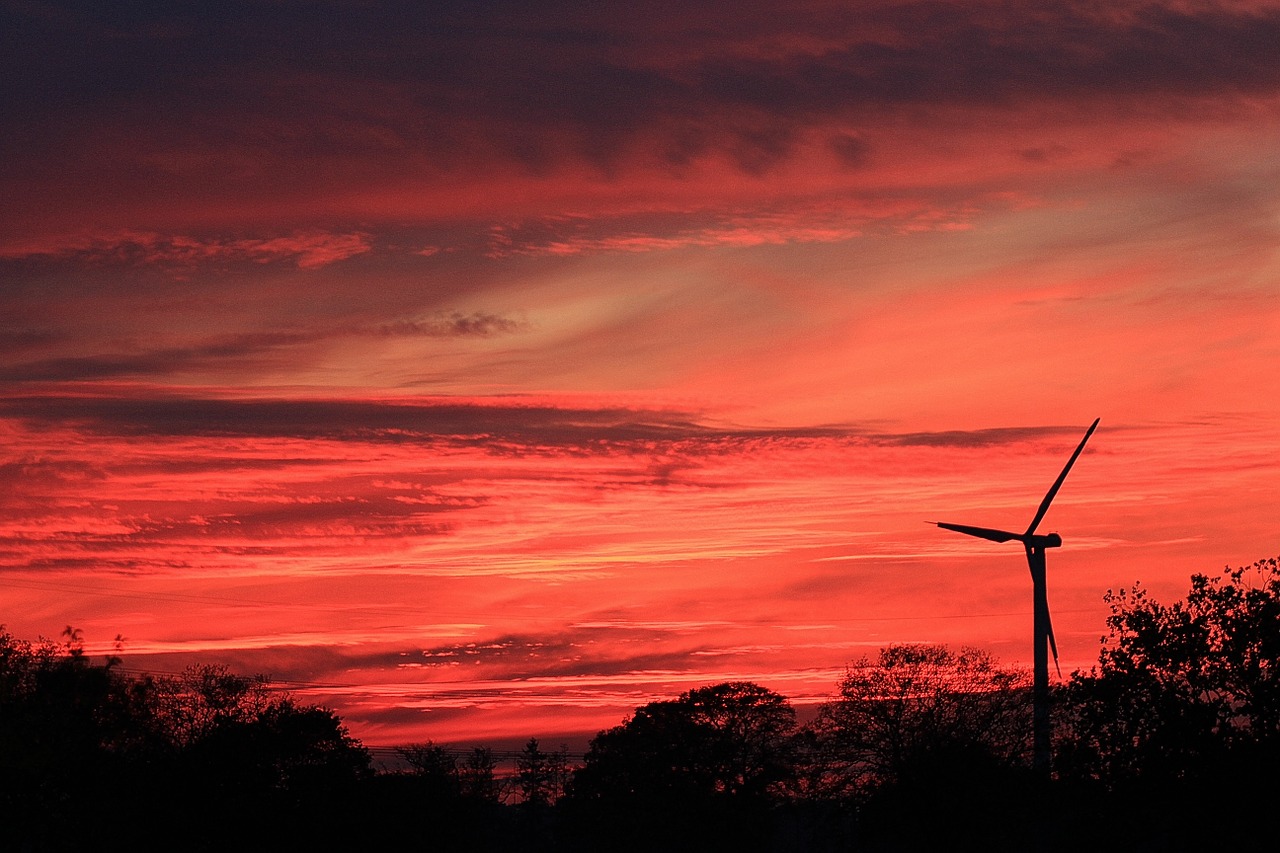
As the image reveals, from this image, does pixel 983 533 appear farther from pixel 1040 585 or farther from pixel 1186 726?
pixel 1186 726

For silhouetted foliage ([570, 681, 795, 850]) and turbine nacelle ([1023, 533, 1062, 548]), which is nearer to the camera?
turbine nacelle ([1023, 533, 1062, 548])

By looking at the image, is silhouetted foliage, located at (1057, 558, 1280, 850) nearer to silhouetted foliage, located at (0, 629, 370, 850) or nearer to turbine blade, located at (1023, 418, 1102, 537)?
turbine blade, located at (1023, 418, 1102, 537)

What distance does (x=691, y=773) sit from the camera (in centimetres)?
15838

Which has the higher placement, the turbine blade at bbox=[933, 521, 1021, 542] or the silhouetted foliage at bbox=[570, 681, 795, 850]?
the turbine blade at bbox=[933, 521, 1021, 542]

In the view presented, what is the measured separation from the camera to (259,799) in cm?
11481

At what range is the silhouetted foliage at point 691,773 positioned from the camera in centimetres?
15262

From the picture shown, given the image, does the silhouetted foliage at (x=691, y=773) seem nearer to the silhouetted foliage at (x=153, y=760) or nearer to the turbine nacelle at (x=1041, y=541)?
the silhouetted foliage at (x=153, y=760)

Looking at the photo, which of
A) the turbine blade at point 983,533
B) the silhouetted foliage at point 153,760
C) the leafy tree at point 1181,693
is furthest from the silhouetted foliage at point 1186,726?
the silhouetted foliage at point 153,760

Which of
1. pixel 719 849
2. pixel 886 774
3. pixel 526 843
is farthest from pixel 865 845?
pixel 526 843

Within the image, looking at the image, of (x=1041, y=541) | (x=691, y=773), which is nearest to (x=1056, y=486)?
(x=1041, y=541)

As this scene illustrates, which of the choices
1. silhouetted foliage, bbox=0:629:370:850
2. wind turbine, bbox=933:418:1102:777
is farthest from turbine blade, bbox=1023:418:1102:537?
silhouetted foliage, bbox=0:629:370:850

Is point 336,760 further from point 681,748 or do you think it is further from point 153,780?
point 681,748

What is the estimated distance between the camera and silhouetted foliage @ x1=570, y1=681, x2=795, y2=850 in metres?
153

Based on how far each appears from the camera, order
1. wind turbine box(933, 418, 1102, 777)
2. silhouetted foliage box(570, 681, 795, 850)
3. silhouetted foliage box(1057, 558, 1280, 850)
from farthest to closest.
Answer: silhouetted foliage box(570, 681, 795, 850) → wind turbine box(933, 418, 1102, 777) → silhouetted foliage box(1057, 558, 1280, 850)
